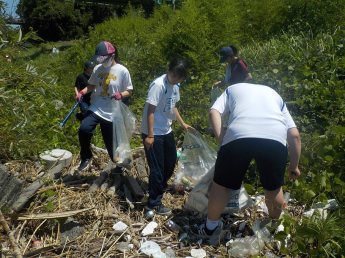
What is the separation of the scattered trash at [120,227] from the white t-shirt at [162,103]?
80 cm

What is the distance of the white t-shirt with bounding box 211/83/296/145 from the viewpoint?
317cm

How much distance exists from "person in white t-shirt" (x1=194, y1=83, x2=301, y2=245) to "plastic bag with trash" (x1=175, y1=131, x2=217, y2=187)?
65 centimetres

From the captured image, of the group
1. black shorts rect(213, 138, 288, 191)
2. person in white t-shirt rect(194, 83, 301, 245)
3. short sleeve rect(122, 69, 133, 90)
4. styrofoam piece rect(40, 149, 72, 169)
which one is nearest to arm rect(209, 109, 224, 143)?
person in white t-shirt rect(194, 83, 301, 245)

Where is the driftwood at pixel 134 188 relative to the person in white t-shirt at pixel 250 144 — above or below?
below

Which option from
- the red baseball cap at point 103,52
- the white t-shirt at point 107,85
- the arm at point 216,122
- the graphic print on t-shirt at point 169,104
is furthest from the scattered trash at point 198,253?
the red baseball cap at point 103,52

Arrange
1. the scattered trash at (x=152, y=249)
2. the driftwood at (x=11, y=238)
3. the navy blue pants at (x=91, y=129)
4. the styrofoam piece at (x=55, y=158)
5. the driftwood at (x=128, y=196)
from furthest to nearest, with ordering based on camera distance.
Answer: the styrofoam piece at (x=55, y=158)
the navy blue pants at (x=91, y=129)
the driftwood at (x=128, y=196)
the scattered trash at (x=152, y=249)
the driftwood at (x=11, y=238)

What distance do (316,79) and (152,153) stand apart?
314 centimetres

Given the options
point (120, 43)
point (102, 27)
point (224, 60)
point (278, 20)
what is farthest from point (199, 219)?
point (102, 27)

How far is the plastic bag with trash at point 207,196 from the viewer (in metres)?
3.65

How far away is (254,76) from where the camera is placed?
642 centimetres

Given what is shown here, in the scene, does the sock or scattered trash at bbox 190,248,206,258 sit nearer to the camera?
scattered trash at bbox 190,248,206,258

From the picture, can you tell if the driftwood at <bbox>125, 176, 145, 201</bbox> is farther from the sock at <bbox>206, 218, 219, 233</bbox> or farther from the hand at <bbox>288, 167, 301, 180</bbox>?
the hand at <bbox>288, 167, 301, 180</bbox>

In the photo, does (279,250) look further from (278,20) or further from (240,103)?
(278,20)

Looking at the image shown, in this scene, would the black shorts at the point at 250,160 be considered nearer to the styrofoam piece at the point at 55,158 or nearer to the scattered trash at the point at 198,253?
the scattered trash at the point at 198,253
